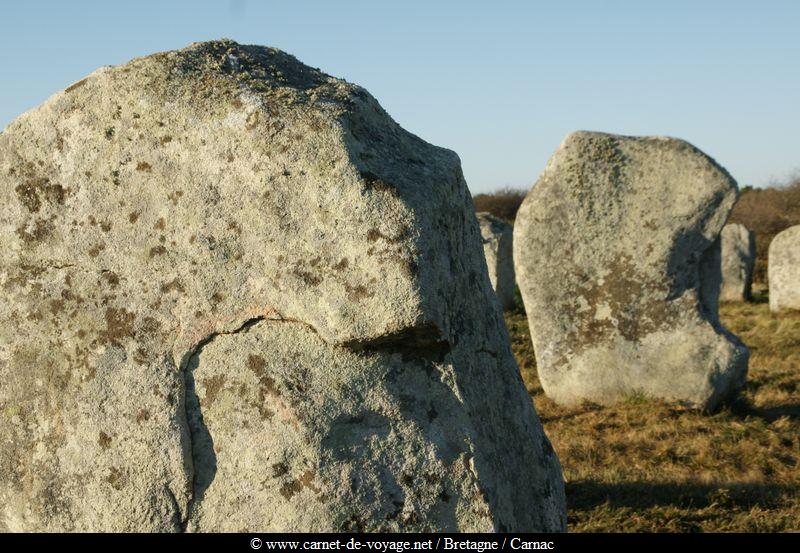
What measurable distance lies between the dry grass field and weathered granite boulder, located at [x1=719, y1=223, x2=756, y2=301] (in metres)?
6.76

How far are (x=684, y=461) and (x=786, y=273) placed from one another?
9154 millimetres

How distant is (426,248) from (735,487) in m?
4.04

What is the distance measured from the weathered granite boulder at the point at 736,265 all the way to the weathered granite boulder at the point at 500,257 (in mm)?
4131

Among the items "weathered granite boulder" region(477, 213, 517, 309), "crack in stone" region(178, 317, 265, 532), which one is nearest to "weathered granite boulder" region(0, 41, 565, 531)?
"crack in stone" region(178, 317, 265, 532)

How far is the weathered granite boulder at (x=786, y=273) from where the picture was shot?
14391 mm

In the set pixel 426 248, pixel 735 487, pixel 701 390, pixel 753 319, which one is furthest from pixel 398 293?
pixel 753 319

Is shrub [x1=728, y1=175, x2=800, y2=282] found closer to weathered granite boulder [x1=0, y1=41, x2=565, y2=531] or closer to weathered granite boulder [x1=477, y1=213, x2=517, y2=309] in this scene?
weathered granite boulder [x1=477, y1=213, x2=517, y2=309]

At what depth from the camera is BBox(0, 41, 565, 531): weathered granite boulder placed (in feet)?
8.39

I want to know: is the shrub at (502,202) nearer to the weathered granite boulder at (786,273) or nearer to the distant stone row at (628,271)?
the weathered granite boulder at (786,273)

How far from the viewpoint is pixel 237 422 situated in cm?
259

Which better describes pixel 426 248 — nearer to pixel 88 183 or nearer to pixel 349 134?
pixel 349 134

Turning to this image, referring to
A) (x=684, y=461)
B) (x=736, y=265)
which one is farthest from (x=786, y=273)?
(x=684, y=461)

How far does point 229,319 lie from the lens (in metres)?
2.63
